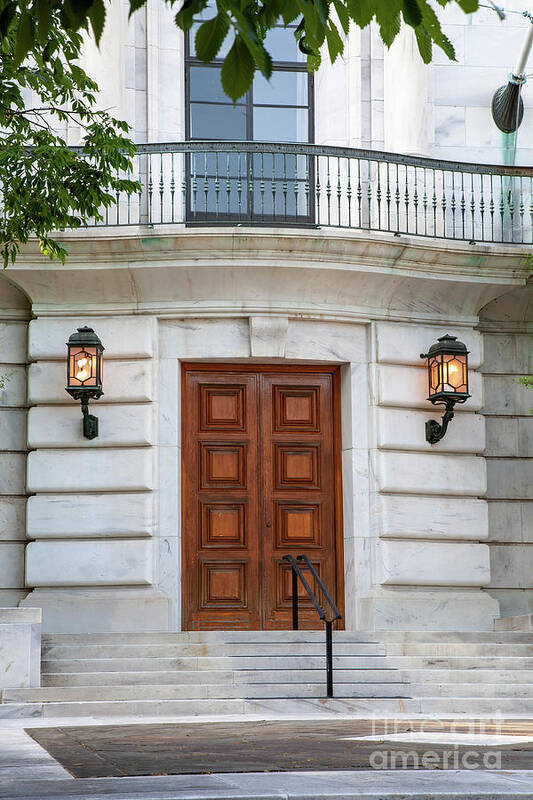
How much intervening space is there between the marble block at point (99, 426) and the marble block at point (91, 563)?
1150mm

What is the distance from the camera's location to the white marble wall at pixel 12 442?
1464 cm

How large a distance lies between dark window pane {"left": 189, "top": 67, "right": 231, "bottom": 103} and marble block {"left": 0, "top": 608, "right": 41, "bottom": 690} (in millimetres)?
7730

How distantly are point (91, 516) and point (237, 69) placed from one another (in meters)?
10.4

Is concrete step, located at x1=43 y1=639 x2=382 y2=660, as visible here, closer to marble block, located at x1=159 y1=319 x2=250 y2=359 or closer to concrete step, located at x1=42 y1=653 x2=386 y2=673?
concrete step, located at x1=42 y1=653 x2=386 y2=673

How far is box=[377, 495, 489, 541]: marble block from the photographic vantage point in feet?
47.9

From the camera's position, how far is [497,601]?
15023mm

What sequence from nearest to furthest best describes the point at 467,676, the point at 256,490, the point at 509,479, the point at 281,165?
the point at 467,676 → the point at 256,490 → the point at 281,165 → the point at 509,479

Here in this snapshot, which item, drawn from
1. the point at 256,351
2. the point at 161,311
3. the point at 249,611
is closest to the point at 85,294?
the point at 161,311

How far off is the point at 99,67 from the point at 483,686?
8.75 metres

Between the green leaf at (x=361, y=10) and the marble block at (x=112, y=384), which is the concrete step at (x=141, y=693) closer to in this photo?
the marble block at (x=112, y=384)

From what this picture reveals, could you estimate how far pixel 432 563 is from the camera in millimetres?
14648

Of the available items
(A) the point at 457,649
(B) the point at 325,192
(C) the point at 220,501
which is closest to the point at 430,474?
(C) the point at 220,501

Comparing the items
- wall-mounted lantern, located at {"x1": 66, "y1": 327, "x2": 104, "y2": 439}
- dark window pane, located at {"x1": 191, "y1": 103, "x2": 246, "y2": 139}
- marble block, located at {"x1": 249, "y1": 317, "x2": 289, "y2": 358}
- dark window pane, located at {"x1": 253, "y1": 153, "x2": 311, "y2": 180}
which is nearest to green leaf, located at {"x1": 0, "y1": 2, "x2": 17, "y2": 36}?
wall-mounted lantern, located at {"x1": 66, "y1": 327, "x2": 104, "y2": 439}

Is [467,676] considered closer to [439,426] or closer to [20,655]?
[439,426]
